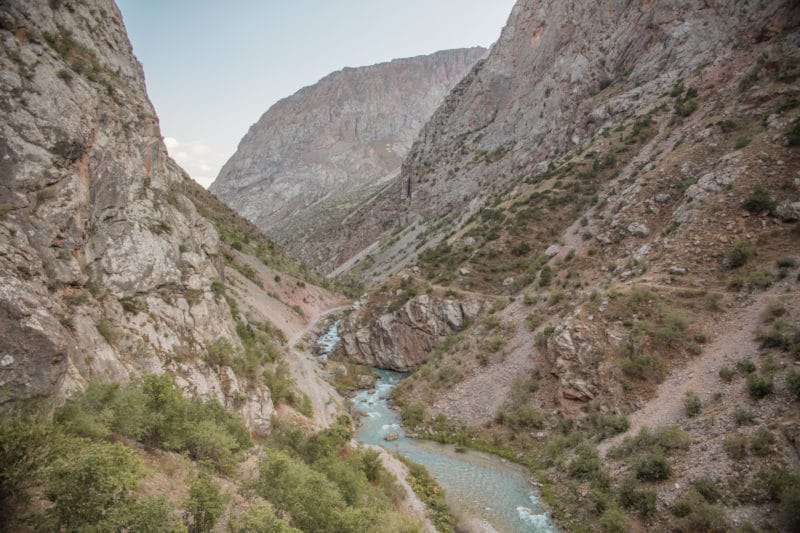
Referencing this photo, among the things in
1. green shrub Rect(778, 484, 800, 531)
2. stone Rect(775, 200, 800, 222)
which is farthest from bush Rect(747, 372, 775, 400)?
stone Rect(775, 200, 800, 222)

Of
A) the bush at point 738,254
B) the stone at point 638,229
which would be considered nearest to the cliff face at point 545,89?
the stone at point 638,229

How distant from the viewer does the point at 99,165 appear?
50.0 feet

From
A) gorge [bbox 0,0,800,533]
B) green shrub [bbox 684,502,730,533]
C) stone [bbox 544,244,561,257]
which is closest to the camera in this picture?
gorge [bbox 0,0,800,533]

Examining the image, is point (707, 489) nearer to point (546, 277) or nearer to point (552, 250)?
point (546, 277)

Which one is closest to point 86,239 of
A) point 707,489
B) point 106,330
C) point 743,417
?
point 106,330

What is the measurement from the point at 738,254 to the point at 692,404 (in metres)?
10.0

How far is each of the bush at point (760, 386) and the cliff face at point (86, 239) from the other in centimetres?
1977

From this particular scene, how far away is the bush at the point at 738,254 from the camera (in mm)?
22191

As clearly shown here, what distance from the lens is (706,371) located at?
19047mm

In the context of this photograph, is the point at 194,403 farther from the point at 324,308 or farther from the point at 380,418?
the point at 324,308

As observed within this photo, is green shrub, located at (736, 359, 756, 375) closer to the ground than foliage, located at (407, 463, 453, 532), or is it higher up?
higher up

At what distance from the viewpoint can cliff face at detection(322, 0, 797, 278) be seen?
4525 centimetres

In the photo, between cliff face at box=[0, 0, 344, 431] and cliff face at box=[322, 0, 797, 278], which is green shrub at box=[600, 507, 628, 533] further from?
cliff face at box=[322, 0, 797, 278]

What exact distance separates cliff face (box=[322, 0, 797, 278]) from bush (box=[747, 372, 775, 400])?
35239mm
